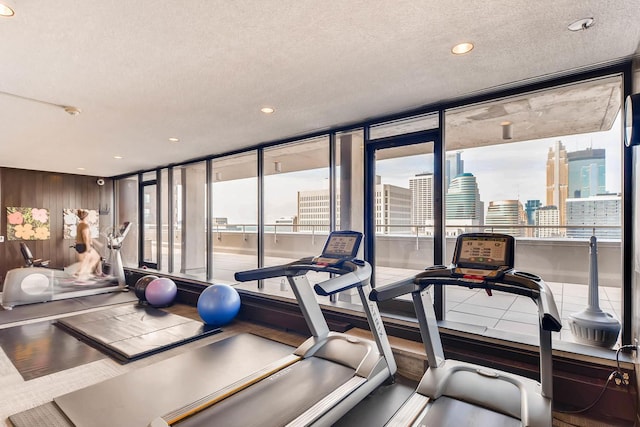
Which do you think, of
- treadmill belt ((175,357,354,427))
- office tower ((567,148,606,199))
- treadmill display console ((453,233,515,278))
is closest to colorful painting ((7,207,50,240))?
treadmill belt ((175,357,354,427))

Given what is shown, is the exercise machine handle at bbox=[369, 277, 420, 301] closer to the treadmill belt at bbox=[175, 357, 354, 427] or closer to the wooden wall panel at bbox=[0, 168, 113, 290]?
the treadmill belt at bbox=[175, 357, 354, 427]

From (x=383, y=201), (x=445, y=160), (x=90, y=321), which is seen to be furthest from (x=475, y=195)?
(x=90, y=321)

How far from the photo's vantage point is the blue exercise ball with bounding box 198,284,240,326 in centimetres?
443

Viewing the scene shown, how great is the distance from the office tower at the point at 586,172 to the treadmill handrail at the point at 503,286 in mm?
1595

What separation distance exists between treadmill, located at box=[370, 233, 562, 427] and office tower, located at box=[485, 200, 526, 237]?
6.82ft

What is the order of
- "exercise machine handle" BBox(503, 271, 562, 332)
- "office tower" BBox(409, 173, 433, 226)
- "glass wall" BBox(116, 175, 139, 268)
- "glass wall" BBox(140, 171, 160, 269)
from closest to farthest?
"exercise machine handle" BBox(503, 271, 562, 332) < "office tower" BBox(409, 173, 433, 226) < "glass wall" BBox(140, 171, 160, 269) < "glass wall" BBox(116, 175, 139, 268)

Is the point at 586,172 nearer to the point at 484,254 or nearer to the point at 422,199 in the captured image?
the point at 422,199

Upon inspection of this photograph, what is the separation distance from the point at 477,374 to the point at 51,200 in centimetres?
951

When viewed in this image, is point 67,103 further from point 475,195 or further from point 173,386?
point 475,195

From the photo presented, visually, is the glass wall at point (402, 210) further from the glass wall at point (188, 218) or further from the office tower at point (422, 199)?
the glass wall at point (188, 218)

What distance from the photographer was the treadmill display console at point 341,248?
10.0ft

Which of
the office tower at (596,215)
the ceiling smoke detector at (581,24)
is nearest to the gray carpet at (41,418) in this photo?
the ceiling smoke detector at (581,24)

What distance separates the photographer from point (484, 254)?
2355mm

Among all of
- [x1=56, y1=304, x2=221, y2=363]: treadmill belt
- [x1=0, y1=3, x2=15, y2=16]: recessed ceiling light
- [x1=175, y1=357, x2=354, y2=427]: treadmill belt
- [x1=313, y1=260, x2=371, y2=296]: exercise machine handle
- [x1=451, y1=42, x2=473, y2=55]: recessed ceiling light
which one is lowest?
[x1=56, y1=304, x2=221, y2=363]: treadmill belt
